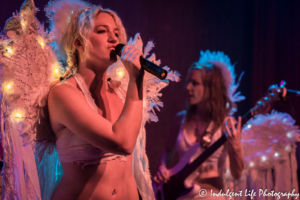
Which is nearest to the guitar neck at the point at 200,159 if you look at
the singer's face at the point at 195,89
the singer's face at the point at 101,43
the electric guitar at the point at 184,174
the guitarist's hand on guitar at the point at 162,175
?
the electric guitar at the point at 184,174

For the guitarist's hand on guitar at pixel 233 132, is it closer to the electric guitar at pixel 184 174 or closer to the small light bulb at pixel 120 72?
the electric guitar at pixel 184 174

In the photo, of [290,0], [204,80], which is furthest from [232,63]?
[290,0]

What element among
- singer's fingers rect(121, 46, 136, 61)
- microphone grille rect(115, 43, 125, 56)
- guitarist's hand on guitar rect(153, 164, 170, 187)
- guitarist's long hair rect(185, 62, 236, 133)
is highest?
guitarist's long hair rect(185, 62, 236, 133)

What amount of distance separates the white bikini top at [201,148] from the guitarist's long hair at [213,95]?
0.09 metres

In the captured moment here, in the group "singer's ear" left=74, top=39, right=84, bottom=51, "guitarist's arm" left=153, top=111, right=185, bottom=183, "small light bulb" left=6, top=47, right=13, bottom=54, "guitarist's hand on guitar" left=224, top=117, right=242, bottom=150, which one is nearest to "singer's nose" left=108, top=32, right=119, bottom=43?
"singer's ear" left=74, top=39, right=84, bottom=51

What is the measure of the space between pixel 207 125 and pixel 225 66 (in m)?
0.54

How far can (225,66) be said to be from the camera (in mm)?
2123

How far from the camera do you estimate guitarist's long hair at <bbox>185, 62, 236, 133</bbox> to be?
6.61ft

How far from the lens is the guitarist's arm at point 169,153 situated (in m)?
1.90

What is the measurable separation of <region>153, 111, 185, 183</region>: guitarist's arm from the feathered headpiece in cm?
48

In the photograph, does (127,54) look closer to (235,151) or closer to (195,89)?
(195,89)

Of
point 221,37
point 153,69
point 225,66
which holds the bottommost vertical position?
point 153,69

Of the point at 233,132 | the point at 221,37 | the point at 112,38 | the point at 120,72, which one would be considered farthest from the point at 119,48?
the point at 221,37

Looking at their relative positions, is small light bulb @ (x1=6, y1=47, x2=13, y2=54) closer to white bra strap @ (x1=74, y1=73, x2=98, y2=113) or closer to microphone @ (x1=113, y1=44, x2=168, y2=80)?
white bra strap @ (x1=74, y1=73, x2=98, y2=113)
